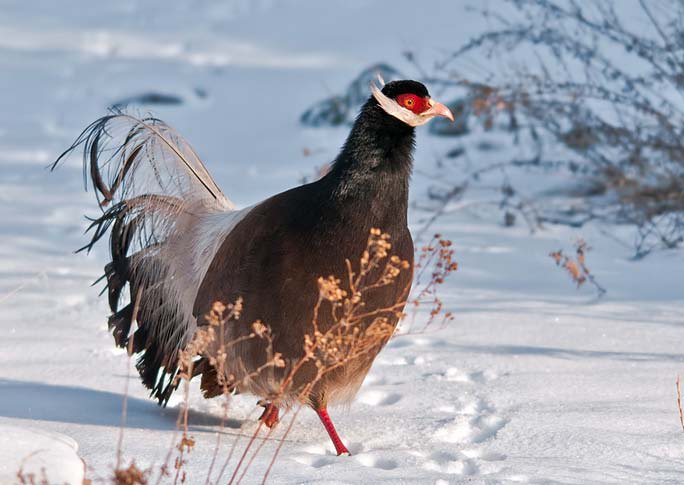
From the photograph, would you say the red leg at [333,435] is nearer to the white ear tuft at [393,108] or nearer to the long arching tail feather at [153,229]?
the long arching tail feather at [153,229]

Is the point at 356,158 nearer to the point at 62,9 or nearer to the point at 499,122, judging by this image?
the point at 499,122

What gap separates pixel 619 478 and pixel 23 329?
9.80ft

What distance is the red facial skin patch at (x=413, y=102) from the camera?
10.9 feet

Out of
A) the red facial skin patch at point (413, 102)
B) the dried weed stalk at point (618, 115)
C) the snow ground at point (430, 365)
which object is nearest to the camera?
the snow ground at point (430, 365)

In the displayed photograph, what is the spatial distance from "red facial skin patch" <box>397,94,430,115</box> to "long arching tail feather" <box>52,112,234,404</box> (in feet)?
2.91

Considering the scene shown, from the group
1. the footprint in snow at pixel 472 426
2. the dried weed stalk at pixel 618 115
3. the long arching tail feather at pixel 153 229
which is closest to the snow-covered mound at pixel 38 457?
the long arching tail feather at pixel 153 229

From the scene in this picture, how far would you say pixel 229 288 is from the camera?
11.1ft

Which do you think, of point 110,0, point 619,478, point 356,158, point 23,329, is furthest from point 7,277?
point 110,0

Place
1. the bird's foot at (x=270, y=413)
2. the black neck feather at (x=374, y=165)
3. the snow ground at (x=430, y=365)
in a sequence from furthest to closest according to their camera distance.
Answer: the bird's foot at (x=270, y=413) < the black neck feather at (x=374, y=165) < the snow ground at (x=430, y=365)

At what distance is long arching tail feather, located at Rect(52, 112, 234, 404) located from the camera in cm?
381

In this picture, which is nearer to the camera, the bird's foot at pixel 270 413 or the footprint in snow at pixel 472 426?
the footprint in snow at pixel 472 426

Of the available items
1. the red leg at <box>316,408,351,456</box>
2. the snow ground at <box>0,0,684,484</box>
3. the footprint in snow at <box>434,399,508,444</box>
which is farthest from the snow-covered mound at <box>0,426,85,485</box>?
the footprint in snow at <box>434,399,508,444</box>

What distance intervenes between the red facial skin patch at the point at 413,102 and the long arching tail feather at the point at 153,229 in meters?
0.89

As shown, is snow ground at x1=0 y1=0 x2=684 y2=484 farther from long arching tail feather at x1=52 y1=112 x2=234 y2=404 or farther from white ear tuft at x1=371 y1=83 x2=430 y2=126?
white ear tuft at x1=371 y1=83 x2=430 y2=126
